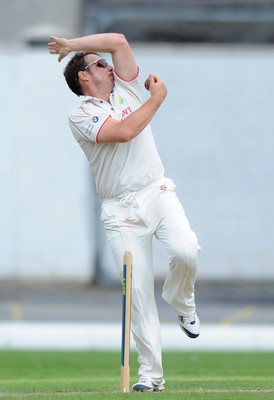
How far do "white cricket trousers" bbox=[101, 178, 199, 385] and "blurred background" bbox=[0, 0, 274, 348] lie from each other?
1423 cm

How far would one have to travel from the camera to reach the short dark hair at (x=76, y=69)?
27.1 feet

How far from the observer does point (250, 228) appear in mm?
23578

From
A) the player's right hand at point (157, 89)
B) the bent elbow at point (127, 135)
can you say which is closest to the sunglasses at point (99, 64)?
the player's right hand at point (157, 89)

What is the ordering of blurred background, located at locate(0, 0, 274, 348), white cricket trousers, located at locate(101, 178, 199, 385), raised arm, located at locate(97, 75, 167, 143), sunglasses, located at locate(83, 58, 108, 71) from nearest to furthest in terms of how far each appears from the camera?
raised arm, located at locate(97, 75, 167, 143), white cricket trousers, located at locate(101, 178, 199, 385), sunglasses, located at locate(83, 58, 108, 71), blurred background, located at locate(0, 0, 274, 348)

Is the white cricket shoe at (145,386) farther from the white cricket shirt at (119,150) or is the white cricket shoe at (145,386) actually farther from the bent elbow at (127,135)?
the bent elbow at (127,135)

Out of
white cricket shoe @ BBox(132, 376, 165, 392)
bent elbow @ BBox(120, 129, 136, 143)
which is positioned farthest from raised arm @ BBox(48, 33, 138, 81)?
white cricket shoe @ BBox(132, 376, 165, 392)

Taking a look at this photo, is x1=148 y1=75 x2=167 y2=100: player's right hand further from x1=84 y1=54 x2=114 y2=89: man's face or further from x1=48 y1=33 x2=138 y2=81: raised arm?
x1=84 y1=54 x2=114 y2=89: man's face

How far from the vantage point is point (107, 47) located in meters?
8.11

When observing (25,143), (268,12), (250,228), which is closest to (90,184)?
(25,143)

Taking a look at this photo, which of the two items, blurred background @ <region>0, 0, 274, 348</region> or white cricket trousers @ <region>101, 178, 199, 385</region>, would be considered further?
blurred background @ <region>0, 0, 274, 348</region>

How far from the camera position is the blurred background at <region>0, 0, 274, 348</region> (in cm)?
2303

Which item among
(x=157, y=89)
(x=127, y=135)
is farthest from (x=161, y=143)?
(x=127, y=135)

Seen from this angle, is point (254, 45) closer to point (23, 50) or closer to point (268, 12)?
point (268, 12)

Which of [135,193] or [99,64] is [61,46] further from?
[135,193]
